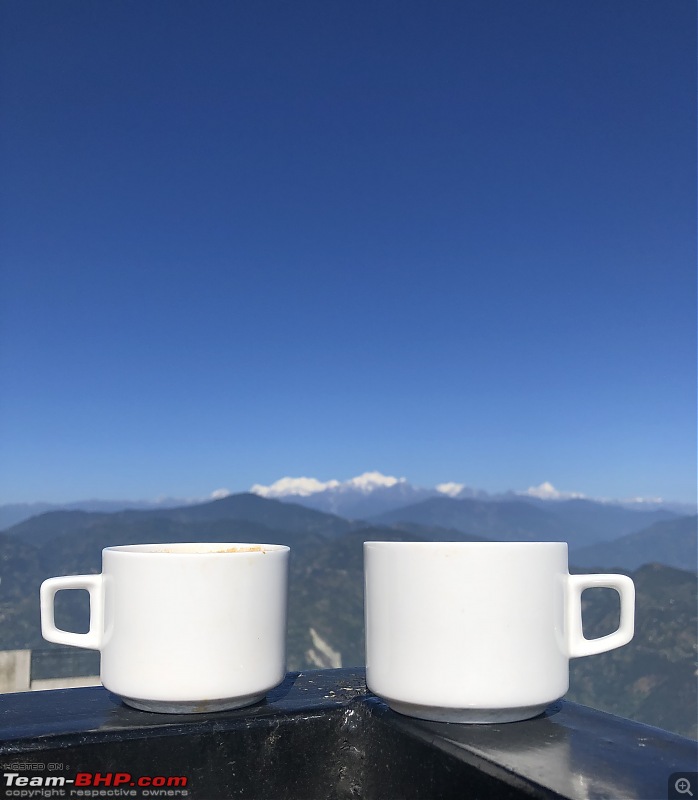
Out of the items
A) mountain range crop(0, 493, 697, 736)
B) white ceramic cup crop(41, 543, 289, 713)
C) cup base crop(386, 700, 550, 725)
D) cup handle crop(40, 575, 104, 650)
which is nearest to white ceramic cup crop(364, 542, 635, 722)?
cup base crop(386, 700, 550, 725)

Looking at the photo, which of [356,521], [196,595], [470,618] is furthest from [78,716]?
[356,521]

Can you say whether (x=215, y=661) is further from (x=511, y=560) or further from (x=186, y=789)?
(x=511, y=560)

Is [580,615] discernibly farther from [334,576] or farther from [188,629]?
[334,576]

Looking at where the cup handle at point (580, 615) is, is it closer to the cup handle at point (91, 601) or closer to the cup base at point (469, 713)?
the cup base at point (469, 713)
